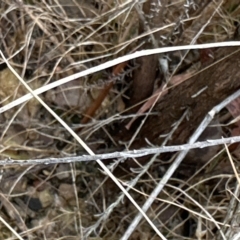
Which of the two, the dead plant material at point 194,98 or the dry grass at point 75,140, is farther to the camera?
the dry grass at point 75,140

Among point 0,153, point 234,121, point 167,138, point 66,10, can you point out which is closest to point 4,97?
point 0,153

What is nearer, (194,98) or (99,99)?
(194,98)

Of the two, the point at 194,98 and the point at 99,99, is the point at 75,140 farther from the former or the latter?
the point at 194,98

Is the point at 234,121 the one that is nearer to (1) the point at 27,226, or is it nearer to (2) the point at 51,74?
(2) the point at 51,74

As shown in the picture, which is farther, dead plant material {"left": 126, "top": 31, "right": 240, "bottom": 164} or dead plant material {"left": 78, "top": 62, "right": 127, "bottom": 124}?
dead plant material {"left": 78, "top": 62, "right": 127, "bottom": 124}

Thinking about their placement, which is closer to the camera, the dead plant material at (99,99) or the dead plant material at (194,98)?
the dead plant material at (194,98)

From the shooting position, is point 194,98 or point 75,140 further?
point 75,140

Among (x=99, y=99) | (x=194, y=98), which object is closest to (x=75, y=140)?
(x=99, y=99)

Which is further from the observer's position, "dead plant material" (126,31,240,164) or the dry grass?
the dry grass
